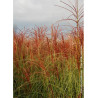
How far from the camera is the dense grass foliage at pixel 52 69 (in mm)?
1629

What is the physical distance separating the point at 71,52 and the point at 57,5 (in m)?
0.46

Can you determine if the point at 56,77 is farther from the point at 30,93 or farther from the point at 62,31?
the point at 62,31

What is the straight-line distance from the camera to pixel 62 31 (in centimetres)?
164

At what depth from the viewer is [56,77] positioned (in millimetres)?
1644

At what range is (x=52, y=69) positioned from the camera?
165cm

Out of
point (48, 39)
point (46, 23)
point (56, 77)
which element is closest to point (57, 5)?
point (46, 23)

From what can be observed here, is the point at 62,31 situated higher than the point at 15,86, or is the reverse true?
the point at 62,31

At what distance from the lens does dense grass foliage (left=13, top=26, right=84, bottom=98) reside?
64.1 inches
